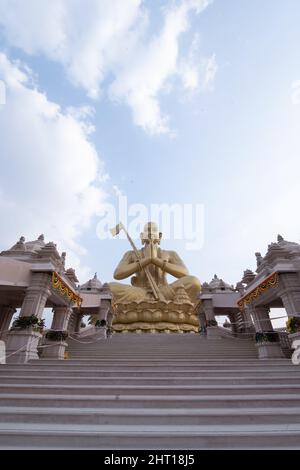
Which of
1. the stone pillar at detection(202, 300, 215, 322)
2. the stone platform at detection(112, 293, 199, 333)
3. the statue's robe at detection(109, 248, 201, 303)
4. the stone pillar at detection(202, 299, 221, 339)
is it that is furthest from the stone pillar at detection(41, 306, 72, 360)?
the statue's robe at detection(109, 248, 201, 303)

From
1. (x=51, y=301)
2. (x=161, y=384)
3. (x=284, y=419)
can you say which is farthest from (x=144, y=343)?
(x=284, y=419)

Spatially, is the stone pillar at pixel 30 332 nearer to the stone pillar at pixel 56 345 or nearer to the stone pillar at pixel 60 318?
the stone pillar at pixel 56 345

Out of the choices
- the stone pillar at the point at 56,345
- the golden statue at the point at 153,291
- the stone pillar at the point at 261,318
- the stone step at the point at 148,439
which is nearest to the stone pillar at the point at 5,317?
A: the stone pillar at the point at 56,345

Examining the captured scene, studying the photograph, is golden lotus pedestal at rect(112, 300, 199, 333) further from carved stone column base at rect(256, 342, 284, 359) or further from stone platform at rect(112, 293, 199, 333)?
carved stone column base at rect(256, 342, 284, 359)

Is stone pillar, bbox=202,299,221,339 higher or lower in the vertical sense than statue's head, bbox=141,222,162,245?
lower

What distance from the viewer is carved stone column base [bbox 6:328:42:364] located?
743 centimetres

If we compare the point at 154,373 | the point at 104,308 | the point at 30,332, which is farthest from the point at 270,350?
the point at 104,308

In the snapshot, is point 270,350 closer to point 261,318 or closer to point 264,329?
point 264,329

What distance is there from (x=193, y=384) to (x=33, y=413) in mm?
3080

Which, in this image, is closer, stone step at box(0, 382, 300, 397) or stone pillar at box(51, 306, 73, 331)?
stone step at box(0, 382, 300, 397)

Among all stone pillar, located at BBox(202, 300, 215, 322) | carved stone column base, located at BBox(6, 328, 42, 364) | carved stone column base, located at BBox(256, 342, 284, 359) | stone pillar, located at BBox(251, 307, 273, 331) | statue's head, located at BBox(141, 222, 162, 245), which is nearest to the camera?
carved stone column base, located at BBox(6, 328, 42, 364)

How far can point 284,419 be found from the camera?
3.92 m

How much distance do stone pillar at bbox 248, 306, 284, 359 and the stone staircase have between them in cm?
217
